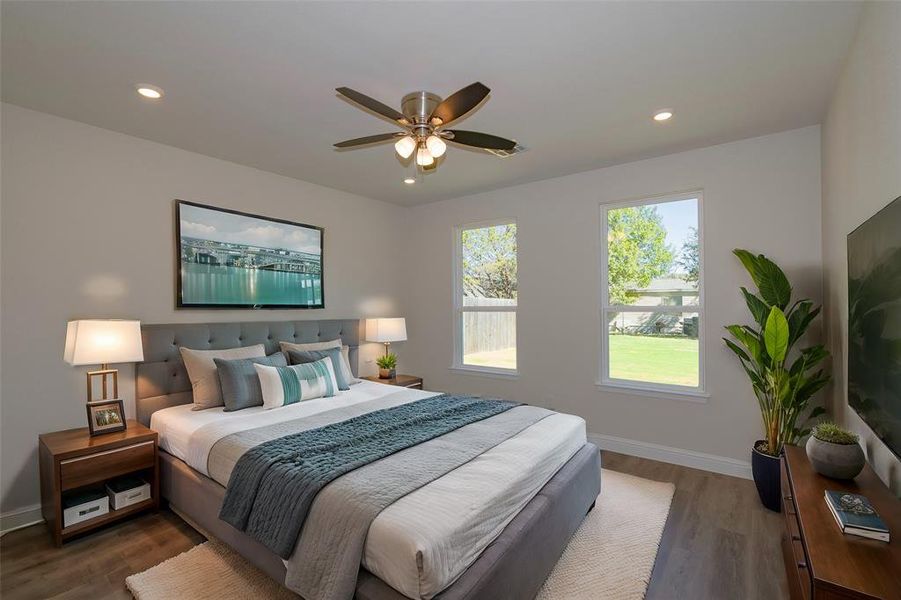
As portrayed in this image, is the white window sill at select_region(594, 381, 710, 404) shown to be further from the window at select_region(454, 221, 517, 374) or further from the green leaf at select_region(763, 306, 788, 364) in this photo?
the window at select_region(454, 221, 517, 374)

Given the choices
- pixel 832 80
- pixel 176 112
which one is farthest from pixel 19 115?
pixel 832 80

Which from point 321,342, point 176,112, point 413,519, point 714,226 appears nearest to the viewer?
point 413,519

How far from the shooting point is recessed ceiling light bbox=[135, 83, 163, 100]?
2.42m

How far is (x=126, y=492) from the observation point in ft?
Answer: 8.71

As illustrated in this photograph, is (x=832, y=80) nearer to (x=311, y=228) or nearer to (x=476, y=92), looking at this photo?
(x=476, y=92)

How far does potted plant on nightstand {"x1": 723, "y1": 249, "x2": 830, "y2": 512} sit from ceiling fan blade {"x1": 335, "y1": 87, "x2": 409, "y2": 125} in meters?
2.56

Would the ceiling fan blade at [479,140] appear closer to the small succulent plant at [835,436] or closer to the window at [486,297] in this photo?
the small succulent plant at [835,436]

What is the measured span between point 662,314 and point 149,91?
165 inches

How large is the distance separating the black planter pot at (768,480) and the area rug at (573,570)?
28.6 inches

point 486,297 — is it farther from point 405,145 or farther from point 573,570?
point 573,570

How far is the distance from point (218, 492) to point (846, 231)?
3793mm

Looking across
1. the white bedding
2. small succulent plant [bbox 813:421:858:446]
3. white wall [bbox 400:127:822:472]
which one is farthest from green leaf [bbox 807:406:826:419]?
the white bedding

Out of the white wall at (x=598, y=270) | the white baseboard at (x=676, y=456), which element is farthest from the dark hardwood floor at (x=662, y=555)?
the white wall at (x=598, y=270)

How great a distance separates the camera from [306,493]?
5.88 ft
